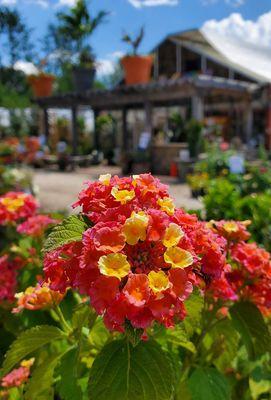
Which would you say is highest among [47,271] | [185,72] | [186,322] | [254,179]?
[185,72]

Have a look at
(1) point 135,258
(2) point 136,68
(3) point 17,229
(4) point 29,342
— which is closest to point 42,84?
(2) point 136,68

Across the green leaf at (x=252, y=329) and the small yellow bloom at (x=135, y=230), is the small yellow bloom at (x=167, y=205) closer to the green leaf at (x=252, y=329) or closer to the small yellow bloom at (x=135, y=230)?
the small yellow bloom at (x=135, y=230)

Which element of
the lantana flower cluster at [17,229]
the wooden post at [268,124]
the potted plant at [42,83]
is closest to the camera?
the lantana flower cluster at [17,229]

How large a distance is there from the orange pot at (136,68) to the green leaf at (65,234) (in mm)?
12513

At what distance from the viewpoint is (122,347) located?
1.02 m

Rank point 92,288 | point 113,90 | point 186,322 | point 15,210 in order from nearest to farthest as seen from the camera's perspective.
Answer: point 92,288 < point 186,322 < point 15,210 < point 113,90

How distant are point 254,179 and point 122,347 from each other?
5.17 m

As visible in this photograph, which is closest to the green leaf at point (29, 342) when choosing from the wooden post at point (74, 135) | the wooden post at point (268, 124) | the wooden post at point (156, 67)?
the wooden post at point (74, 135)

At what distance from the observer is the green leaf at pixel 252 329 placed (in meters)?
1.29

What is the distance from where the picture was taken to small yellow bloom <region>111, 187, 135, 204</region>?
1.02 metres

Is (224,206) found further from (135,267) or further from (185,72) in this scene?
(185,72)

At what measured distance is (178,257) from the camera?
0.91m

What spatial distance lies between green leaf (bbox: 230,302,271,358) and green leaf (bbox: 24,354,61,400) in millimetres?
503

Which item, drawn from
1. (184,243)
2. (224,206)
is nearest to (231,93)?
(224,206)
